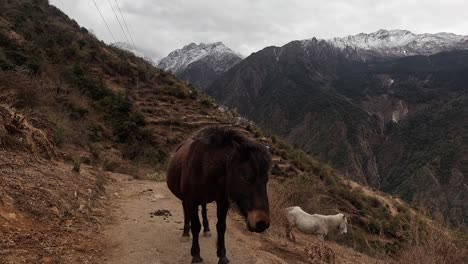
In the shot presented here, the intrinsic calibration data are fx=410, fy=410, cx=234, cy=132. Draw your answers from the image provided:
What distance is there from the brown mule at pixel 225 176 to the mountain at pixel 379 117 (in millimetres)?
70904

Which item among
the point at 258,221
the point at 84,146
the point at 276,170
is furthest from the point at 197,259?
the point at 276,170

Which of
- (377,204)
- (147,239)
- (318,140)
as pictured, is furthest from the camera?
(318,140)

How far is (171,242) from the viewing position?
21.5 feet

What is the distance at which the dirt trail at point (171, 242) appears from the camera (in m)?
5.84

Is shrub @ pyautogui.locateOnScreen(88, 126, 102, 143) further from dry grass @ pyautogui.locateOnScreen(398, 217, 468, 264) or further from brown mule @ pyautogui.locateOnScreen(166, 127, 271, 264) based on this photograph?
dry grass @ pyautogui.locateOnScreen(398, 217, 468, 264)

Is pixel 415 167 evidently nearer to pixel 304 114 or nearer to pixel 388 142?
pixel 388 142

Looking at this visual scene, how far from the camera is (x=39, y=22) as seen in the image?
35.8 metres

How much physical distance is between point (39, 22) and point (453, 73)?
16175 cm

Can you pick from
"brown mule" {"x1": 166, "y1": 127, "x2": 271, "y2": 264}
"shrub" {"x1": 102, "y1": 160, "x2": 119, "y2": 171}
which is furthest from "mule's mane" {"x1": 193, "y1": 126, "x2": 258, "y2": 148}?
"shrub" {"x1": 102, "y1": 160, "x2": 119, "y2": 171}

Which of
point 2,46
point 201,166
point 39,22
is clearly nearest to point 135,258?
point 201,166

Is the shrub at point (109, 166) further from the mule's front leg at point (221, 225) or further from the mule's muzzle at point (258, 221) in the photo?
the mule's muzzle at point (258, 221)

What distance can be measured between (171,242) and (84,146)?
35.8ft

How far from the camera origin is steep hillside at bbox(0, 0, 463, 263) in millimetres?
5906

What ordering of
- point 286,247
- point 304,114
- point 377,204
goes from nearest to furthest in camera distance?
point 286,247 < point 377,204 < point 304,114
